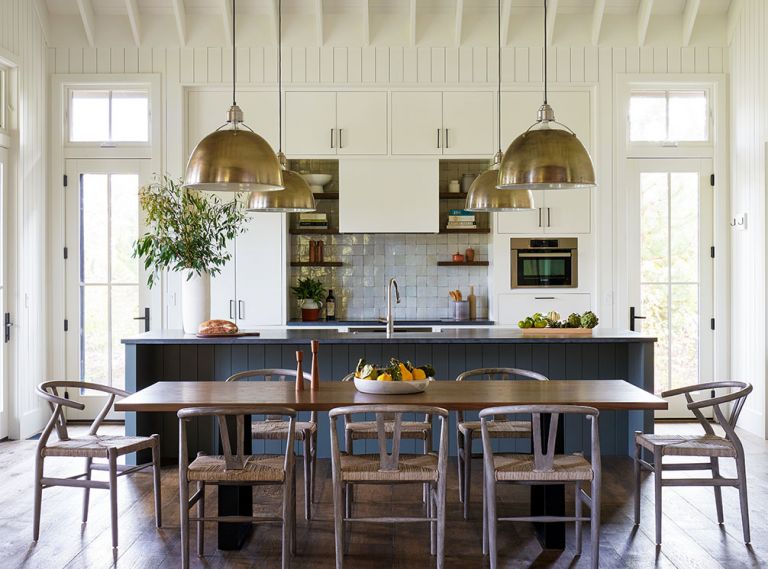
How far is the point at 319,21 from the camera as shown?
650cm

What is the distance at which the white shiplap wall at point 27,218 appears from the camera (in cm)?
598

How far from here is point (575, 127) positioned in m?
6.70

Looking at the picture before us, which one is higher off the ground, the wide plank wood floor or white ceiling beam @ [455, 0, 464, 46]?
white ceiling beam @ [455, 0, 464, 46]

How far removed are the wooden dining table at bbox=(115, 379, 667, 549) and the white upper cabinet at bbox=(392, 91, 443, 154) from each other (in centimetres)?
319

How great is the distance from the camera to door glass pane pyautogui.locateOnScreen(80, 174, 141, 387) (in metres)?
6.70

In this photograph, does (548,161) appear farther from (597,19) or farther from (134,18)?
(134,18)

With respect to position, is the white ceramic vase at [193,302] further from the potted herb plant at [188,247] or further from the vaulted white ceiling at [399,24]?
the vaulted white ceiling at [399,24]

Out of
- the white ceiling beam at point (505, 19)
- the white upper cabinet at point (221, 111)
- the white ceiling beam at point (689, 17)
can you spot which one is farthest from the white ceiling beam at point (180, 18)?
the white ceiling beam at point (689, 17)

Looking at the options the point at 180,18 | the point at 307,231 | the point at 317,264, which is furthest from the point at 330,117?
the point at 180,18

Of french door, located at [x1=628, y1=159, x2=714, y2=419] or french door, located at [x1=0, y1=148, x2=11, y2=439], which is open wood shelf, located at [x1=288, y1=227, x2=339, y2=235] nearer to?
french door, located at [x1=0, y1=148, x2=11, y2=439]

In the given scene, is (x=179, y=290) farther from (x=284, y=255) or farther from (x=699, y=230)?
A: (x=699, y=230)

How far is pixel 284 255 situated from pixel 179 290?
36.4 inches

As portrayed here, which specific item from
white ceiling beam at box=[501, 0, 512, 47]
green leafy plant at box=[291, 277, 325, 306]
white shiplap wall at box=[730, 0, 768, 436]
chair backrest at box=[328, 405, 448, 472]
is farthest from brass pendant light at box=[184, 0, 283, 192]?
white shiplap wall at box=[730, 0, 768, 436]

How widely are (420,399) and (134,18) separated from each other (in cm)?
457
